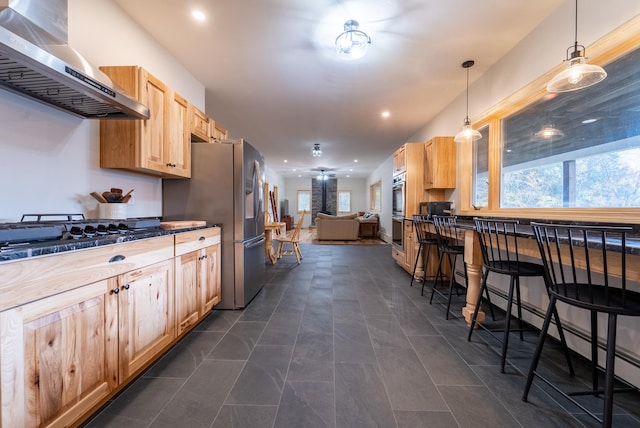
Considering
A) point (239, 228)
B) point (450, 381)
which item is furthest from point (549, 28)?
point (239, 228)

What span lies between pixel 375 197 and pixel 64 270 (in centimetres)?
1055

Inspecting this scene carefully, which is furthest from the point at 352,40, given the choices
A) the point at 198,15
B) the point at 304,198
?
the point at 304,198

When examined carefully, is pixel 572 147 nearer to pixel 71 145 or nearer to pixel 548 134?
pixel 548 134

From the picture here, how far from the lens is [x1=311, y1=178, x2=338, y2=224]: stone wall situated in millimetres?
12820

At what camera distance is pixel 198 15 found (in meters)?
2.06

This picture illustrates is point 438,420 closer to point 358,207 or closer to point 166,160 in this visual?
point 166,160

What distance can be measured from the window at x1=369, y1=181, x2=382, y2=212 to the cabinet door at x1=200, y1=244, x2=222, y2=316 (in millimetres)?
8506

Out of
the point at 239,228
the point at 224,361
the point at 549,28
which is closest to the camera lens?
the point at 224,361

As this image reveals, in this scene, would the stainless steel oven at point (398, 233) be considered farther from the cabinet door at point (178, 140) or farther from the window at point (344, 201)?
the window at point (344, 201)

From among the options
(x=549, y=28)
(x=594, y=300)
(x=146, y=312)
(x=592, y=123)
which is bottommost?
(x=146, y=312)

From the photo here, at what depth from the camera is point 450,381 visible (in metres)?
1.53

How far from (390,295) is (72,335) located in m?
2.78

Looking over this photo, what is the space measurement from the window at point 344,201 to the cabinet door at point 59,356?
39.2ft

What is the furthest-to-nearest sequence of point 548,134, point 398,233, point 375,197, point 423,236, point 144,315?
point 375,197, point 398,233, point 423,236, point 548,134, point 144,315
